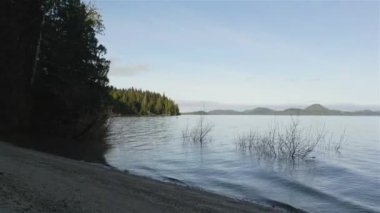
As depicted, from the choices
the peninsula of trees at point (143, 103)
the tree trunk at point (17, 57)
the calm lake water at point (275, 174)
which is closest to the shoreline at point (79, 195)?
the calm lake water at point (275, 174)

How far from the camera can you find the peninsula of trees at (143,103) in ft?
464

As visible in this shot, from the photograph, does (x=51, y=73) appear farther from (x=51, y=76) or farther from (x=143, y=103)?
(x=143, y=103)

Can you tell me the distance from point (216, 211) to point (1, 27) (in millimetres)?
24270

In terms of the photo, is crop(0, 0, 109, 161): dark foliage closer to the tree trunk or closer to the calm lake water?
the tree trunk

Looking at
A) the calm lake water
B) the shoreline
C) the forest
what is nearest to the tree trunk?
the forest

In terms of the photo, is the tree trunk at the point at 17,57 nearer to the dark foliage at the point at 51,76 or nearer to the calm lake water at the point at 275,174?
the dark foliage at the point at 51,76

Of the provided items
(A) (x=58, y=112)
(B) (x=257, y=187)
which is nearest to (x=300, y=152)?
(B) (x=257, y=187)

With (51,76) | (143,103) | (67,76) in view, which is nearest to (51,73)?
(51,76)

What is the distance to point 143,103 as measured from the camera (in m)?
156

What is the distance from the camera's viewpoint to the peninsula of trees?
141m

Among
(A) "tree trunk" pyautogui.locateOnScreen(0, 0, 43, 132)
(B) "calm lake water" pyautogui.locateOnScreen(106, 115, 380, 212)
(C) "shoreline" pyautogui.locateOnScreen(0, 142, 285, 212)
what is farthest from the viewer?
(A) "tree trunk" pyautogui.locateOnScreen(0, 0, 43, 132)

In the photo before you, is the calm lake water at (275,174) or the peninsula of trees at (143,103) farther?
the peninsula of trees at (143,103)

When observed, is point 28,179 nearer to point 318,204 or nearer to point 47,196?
point 47,196

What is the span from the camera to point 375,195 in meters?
18.8
